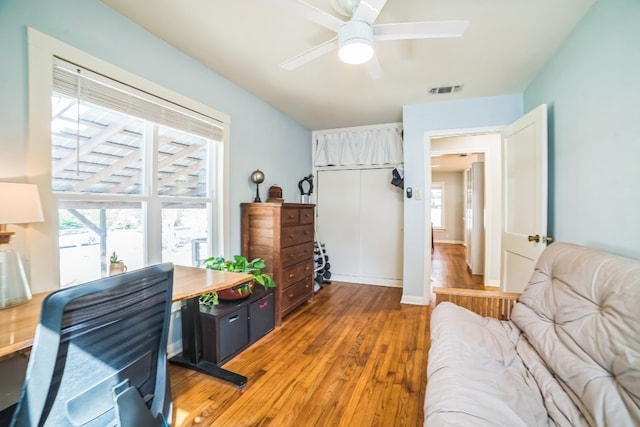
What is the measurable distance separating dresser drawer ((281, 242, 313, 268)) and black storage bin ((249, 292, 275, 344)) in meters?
0.39

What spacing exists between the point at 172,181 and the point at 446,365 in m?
2.25

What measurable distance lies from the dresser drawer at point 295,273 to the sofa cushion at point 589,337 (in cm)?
200

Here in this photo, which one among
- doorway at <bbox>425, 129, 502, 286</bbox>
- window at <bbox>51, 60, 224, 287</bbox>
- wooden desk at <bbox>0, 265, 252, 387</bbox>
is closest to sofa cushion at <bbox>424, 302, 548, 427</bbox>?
wooden desk at <bbox>0, 265, 252, 387</bbox>

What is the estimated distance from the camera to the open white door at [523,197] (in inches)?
83.0

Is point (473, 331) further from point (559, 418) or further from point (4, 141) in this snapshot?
point (4, 141)

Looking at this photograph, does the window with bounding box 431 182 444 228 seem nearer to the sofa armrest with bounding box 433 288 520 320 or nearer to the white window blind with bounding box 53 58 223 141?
the sofa armrest with bounding box 433 288 520 320

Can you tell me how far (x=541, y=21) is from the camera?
1.80 m

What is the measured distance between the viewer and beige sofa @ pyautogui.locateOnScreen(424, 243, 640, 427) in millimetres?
860

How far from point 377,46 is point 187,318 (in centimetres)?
251

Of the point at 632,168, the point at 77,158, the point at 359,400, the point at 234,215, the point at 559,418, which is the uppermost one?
the point at 77,158

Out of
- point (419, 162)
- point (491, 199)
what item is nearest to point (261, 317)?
point (419, 162)

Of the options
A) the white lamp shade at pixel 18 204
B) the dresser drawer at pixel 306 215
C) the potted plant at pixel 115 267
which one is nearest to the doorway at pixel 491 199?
the dresser drawer at pixel 306 215

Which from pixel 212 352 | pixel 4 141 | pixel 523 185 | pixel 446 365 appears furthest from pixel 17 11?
pixel 523 185

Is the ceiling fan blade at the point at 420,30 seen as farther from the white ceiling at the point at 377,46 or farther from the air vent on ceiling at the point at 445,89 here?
the air vent on ceiling at the point at 445,89
